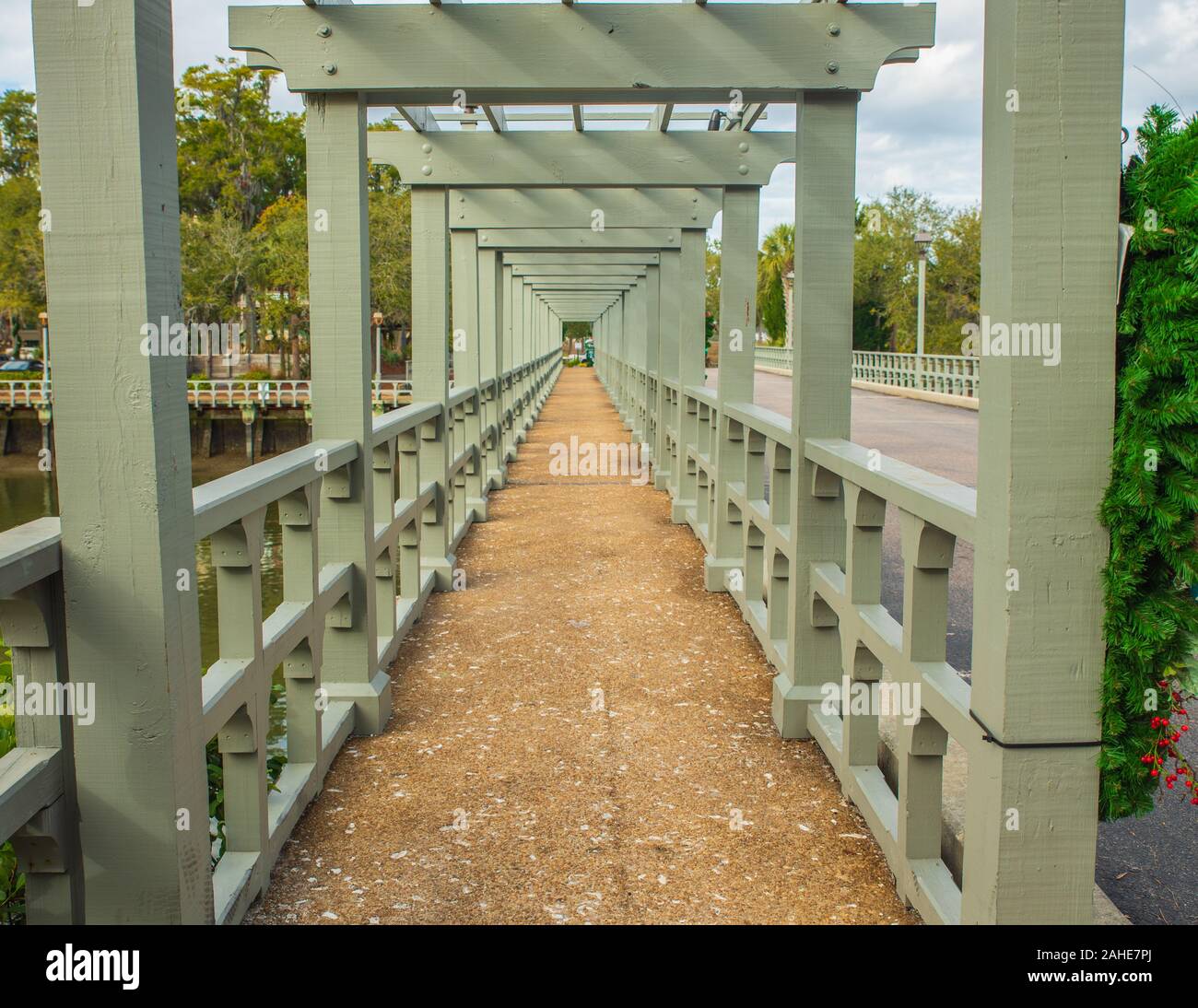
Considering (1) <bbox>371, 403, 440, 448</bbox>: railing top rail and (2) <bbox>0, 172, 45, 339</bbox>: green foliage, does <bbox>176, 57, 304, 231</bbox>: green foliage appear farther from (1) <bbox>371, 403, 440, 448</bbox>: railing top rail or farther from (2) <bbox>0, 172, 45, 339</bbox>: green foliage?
(1) <bbox>371, 403, 440, 448</bbox>: railing top rail

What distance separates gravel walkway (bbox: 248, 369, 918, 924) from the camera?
11.4 ft

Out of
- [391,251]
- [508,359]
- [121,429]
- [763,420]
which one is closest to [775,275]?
[391,251]

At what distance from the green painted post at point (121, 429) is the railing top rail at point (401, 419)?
2815mm

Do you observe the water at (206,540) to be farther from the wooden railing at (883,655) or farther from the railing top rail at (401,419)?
the wooden railing at (883,655)

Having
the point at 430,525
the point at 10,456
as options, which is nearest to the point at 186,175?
the point at 10,456

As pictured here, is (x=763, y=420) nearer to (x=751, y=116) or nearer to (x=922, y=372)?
(x=751, y=116)

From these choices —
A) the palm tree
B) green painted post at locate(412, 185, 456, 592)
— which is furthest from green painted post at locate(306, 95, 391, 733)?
the palm tree

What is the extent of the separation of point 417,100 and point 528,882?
3294 millimetres

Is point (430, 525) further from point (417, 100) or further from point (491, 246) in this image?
point (491, 246)

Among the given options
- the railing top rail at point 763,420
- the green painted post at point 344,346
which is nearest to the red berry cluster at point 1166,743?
the railing top rail at point 763,420

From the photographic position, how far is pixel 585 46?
4777 millimetres

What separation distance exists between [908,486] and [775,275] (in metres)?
67.0

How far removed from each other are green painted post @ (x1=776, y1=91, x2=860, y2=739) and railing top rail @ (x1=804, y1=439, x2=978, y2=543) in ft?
0.71

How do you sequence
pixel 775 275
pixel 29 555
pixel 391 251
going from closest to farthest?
pixel 29 555 → pixel 391 251 → pixel 775 275
